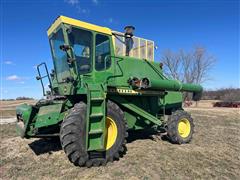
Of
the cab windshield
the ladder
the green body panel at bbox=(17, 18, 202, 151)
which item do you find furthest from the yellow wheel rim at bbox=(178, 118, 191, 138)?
the cab windshield

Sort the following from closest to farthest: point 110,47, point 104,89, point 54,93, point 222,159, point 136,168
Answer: point 136,168 → point 104,89 → point 222,159 → point 110,47 → point 54,93

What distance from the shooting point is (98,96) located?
18.5 feet

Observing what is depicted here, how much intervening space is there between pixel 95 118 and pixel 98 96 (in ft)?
1.63

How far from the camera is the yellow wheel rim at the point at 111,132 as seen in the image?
19.1 ft

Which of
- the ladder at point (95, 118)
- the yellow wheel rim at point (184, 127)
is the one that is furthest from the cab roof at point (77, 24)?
the yellow wheel rim at point (184, 127)

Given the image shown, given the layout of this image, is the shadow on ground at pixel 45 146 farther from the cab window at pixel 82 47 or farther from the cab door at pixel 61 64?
the cab window at pixel 82 47

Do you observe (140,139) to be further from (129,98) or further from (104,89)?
(104,89)

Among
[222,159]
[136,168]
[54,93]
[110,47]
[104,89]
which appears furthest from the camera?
[54,93]

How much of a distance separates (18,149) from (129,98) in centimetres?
348

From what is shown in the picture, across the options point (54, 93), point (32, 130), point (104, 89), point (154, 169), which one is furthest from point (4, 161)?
point (154, 169)

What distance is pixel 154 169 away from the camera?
534 cm

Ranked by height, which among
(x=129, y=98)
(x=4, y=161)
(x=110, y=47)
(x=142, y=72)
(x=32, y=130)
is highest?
(x=110, y=47)

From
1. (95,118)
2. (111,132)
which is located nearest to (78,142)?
(95,118)

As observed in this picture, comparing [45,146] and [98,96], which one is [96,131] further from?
[45,146]
